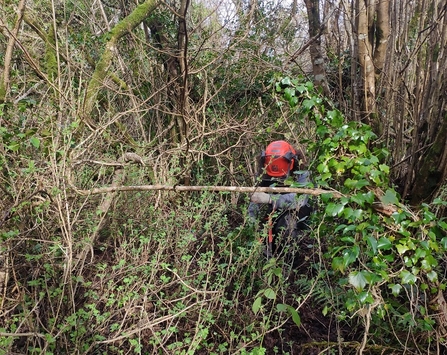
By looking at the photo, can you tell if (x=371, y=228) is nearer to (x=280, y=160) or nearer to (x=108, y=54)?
(x=280, y=160)

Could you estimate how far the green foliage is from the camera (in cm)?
201

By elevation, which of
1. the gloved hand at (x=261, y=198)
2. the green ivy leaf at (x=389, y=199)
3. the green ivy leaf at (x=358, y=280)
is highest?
the green ivy leaf at (x=389, y=199)

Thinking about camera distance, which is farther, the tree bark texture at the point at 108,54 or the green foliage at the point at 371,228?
the tree bark texture at the point at 108,54

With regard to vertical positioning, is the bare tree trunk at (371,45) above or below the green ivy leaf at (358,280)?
above

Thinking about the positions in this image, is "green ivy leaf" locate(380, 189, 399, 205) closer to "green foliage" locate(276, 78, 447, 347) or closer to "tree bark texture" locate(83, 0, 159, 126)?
"green foliage" locate(276, 78, 447, 347)

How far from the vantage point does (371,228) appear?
2049 millimetres

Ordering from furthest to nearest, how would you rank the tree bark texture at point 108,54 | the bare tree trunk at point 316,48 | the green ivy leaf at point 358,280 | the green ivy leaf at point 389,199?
1. the bare tree trunk at point 316,48
2. the tree bark texture at point 108,54
3. the green ivy leaf at point 389,199
4. the green ivy leaf at point 358,280

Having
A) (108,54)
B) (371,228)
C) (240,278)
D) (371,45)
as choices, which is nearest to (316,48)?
(371,45)

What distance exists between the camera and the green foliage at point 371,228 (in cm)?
201

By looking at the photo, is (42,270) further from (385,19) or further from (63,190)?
(385,19)

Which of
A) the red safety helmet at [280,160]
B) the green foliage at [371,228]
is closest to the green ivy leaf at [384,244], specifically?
the green foliage at [371,228]

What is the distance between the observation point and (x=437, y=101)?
2.69m

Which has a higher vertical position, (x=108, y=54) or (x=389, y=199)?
(x=108, y=54)

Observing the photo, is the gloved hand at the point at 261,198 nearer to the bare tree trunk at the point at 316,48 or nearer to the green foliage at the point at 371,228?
the green foliage at the point at 371,228
